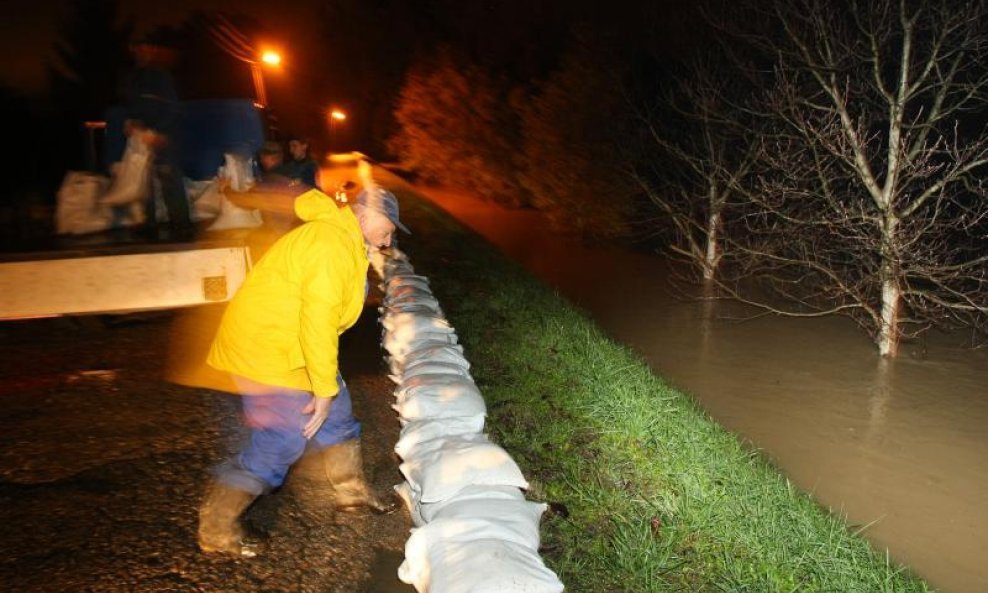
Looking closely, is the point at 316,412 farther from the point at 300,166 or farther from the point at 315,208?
the point at 300,166

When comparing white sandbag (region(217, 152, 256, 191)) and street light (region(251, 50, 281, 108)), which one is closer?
white sandbag (region(217, 152, 256, 191))

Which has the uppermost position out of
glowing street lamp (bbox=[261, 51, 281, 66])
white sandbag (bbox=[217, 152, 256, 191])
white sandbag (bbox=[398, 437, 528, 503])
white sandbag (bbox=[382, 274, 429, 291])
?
glowing street lamp (bbox=[261, 51, 281, 66])

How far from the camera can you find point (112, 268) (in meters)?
4.15

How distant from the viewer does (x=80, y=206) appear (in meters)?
4.90

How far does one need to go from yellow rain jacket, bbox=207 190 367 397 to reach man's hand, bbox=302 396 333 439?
6 cm

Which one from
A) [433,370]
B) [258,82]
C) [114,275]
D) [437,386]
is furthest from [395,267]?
[437,386]

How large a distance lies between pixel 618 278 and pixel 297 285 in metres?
9.01

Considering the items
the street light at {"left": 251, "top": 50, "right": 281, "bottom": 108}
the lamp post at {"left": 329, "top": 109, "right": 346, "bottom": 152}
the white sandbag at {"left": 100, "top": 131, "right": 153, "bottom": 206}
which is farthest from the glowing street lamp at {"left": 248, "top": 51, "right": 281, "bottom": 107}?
the lamp post at {"left": 329, "top": 109, "right": 346, "bottom": 152}

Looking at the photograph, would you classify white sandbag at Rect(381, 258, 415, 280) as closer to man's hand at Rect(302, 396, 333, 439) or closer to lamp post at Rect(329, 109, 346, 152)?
man's hand at Rect(302, 396, 333, 439)

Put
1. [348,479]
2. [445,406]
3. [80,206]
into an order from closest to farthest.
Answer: [348,479], [445,406], [80,206]

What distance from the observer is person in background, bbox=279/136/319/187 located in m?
5.89

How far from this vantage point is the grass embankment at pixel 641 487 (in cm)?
288

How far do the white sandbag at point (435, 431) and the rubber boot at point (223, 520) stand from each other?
73 centimetres

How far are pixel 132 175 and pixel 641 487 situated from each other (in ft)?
14.4
